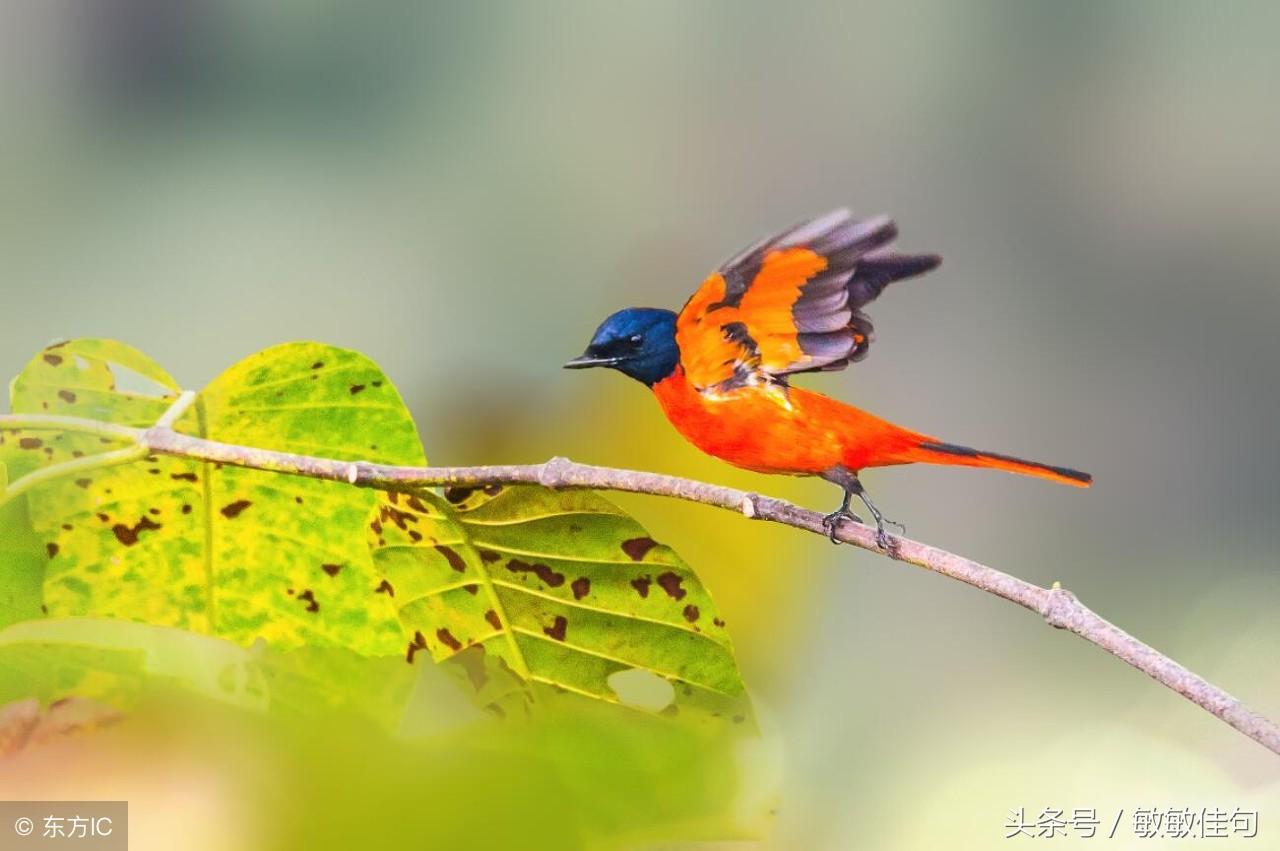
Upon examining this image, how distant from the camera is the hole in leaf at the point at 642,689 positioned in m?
0.45

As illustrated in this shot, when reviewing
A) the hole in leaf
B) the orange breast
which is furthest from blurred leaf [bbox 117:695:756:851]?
the orange breast

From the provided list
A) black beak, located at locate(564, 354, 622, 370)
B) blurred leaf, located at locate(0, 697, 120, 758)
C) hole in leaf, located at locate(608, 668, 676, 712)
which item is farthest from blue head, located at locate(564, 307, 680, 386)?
blurred leaf, located at locate(0, 697, 120, 758)

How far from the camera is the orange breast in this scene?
0.44 meters

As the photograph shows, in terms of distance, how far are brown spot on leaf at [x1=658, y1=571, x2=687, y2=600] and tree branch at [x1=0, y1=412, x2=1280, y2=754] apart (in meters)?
0.05

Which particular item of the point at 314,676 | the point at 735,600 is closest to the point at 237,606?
the point at 314,676

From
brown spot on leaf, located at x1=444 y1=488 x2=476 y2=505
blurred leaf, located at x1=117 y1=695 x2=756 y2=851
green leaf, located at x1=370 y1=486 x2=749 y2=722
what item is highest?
brown spot on leaf, located at x1=444 y1=488 x2=476 y2=505

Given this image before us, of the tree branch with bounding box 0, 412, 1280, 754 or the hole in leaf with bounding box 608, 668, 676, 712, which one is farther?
the hole in leaf with bounding box 608, 668, 676, 712

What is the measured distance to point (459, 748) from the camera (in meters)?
0.43

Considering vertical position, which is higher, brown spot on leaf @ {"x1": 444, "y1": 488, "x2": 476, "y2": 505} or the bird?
the bird

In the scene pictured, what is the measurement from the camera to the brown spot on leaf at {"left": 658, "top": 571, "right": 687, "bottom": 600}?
0.42 meters

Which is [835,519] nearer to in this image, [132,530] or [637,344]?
[637,344]

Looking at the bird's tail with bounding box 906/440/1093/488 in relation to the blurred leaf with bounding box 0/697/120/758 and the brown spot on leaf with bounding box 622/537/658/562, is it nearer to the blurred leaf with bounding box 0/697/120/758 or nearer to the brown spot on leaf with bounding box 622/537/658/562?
the brown spot on leaf with bounding box 622/537/658/562

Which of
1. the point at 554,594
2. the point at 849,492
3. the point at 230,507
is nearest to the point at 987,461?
the point at 849,492

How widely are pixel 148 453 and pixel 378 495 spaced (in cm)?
8
